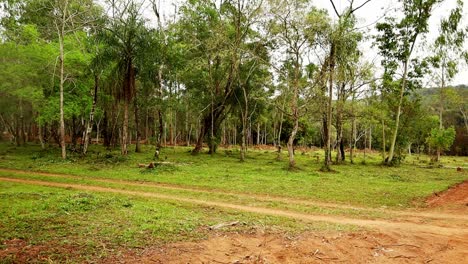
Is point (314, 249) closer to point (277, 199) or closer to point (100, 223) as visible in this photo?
point (100, 223)

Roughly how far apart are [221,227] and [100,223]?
10.2 ft

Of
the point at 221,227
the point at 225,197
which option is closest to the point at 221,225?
the point at 221,227

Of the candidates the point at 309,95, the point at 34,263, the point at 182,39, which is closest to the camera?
the point at 34,263

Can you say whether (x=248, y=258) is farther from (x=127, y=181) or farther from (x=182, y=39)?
(x=182, y=39)

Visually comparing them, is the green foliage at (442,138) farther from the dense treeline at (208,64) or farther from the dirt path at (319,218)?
the dirt path at (319,218)

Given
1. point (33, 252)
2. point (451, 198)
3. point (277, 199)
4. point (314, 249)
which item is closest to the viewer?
point (33, 252)

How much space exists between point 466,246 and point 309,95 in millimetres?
18949

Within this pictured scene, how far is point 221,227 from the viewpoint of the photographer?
9.16m

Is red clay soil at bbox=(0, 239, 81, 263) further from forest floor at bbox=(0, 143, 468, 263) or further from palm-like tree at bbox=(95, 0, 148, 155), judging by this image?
palm-like tree at bbox=(95, 0, 148, 155)

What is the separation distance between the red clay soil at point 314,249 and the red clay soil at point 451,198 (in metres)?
5.95

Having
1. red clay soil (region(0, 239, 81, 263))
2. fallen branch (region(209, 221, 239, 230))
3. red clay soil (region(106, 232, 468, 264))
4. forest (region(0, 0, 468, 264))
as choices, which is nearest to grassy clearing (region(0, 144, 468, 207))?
forest (region(0, 0, 468, 264))

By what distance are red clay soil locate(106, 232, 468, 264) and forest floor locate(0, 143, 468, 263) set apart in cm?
2

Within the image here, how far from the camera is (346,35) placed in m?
24.6

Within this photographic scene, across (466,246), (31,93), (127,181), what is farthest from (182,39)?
(466,246)
